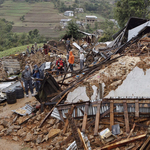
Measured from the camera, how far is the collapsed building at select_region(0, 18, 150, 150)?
13.7 feet

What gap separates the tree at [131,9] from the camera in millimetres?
22906

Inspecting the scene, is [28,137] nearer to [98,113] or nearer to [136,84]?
[98,113]

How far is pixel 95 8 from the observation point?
3145 inches

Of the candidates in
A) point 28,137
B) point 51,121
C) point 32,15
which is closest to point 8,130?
point 28,137

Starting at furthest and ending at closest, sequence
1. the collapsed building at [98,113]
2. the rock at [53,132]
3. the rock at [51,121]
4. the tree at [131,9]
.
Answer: the tree at [131,9] → the rock at [51,121] → the rock at [53,132] → the collapsed building at [98,113]

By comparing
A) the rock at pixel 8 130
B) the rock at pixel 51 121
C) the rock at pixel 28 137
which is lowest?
the rock at pixel 8 130

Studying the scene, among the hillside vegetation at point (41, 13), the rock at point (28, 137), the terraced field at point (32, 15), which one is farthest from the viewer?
the hillside vegetation at point (41, 13)

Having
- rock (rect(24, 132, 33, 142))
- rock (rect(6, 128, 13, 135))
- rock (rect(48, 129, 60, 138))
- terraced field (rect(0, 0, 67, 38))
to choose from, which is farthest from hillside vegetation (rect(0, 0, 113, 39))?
rock (rect(48, 129, 60, 138))

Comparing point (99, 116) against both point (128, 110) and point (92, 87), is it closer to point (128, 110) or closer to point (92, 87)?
point (128, 110)

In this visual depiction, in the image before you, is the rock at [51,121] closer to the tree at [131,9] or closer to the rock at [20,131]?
the rock at [20,131]

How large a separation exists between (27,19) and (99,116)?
235 ft

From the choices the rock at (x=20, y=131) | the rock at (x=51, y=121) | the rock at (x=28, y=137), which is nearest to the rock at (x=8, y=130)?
the rock at (x=20, y=131)

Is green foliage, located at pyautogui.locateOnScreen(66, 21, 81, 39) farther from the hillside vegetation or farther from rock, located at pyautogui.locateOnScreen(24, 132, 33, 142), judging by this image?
the hillside vegetation

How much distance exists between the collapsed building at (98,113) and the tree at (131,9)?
59.1 feet
